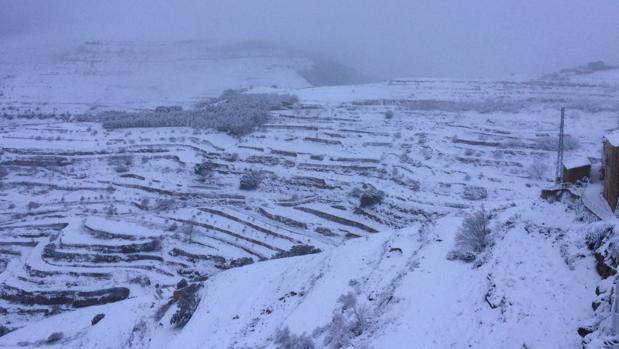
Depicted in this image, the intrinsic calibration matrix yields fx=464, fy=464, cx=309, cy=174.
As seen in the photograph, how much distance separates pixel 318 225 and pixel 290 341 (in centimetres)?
1103

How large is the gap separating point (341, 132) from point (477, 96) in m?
12.3

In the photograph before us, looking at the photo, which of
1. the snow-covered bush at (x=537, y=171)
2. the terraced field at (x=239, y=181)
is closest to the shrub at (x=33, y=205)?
the terraced field at (x=239, y=181)

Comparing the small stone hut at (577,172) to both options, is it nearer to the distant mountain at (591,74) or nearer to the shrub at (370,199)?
the shrub at (370,199)

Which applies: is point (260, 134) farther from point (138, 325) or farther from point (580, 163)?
point (580, 163)

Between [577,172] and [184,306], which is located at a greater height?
[577,172]

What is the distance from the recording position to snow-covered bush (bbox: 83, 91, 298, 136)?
1206 inches

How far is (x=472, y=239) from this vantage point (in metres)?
11.4

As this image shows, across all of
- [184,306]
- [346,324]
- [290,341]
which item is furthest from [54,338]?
[346,324]

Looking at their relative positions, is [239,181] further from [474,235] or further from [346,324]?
[346,324]

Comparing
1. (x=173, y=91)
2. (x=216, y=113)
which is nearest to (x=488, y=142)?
(x=216, y=113)

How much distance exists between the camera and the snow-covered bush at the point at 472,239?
11.0 metres

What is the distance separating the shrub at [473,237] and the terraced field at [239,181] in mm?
4542

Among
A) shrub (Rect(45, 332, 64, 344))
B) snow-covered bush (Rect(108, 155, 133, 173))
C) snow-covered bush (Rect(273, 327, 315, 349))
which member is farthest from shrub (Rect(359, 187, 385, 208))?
snow-covered bush (Rect(108, 155, 133, 173))

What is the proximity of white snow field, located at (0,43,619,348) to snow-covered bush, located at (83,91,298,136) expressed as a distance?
0.84m
